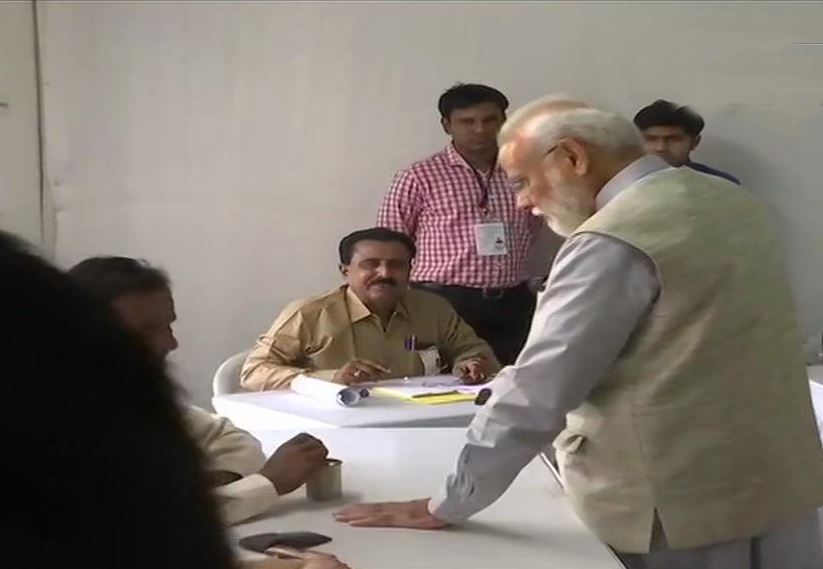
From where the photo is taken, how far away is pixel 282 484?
2.17 metres

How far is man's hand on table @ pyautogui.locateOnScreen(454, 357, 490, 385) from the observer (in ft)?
11.8

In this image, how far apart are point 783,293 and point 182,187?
11.6ft

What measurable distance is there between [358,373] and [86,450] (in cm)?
325

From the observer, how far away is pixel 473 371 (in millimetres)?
3631

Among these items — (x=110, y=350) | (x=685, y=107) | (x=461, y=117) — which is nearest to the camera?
(x=110, y=350)

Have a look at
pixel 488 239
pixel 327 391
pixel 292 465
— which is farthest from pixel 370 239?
pixel 292 465

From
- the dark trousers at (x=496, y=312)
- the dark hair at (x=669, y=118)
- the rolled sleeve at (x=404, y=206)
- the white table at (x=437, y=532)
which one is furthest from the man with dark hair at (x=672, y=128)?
the white table at (x=437, y=532)

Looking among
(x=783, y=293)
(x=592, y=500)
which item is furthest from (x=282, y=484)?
(x=783, y=293)

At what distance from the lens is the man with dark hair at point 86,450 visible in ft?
1.03

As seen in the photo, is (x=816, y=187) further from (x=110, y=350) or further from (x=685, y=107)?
(x=110, y=350)

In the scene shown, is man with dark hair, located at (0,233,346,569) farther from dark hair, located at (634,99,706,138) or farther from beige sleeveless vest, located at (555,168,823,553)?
dark hair, located at (634,99,706,138)

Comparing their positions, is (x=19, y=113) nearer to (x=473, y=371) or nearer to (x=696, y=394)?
(x=473, y=371)

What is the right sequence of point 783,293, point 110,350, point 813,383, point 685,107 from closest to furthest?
1. point 110,350
2. point 783,293
3. point 813,383
4. point 685,107

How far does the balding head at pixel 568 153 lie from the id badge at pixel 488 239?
2.73m
